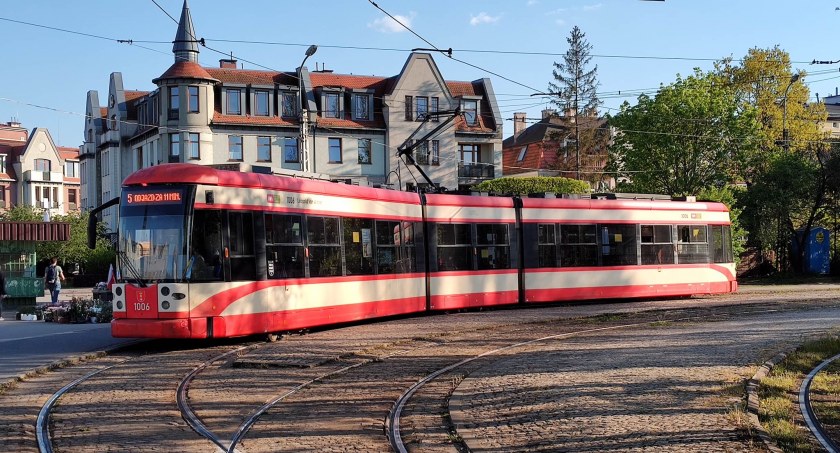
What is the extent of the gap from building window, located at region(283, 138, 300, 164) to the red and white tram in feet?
107

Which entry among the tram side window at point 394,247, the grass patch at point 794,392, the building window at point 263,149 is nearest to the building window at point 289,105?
the building window at point 263,149

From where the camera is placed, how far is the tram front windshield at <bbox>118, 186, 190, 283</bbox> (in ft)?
54.3

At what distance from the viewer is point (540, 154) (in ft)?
261

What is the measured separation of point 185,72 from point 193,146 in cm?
413

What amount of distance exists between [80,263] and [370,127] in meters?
18.8

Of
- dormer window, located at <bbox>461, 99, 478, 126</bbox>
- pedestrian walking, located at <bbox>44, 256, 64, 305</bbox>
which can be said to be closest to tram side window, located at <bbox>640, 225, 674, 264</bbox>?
pedestrian walking, located at <bbox>44, 256, 64, 305</bbox>

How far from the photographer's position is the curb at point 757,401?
8.48m

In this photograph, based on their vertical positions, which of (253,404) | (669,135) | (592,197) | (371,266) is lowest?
(253,404)

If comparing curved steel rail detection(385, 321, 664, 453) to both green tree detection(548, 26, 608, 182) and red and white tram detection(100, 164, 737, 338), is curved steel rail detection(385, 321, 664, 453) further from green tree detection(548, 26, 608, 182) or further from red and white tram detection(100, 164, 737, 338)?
green tree detection(548, 26, 608, 182)

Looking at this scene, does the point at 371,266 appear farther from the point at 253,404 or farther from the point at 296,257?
the point at 253,404

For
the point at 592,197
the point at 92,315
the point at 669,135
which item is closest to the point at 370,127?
the point at 669,135

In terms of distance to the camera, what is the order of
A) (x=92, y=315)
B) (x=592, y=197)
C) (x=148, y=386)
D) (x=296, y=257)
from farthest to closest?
(x=592, y=197), (x=92, y=315), (x=296, y=257), (x=148, y=386)

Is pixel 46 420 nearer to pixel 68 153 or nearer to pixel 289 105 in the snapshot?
pixel 289 105

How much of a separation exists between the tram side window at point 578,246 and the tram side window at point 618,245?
1.14 feet
